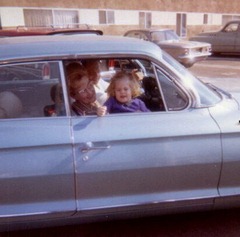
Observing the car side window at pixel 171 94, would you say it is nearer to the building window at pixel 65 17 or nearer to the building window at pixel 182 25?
the building window at pixel 65 17

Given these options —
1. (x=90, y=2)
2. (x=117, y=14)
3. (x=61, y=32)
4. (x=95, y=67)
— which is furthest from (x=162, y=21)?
(x=95, y=67)

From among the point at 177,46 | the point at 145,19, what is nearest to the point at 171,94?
the point at 177,46

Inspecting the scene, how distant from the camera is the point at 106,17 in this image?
61.9ft

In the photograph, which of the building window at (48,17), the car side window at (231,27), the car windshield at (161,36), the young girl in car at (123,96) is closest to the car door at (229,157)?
the young girl in car at (123,96)

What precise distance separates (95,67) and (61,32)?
10.4 feet

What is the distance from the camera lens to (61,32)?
6.15 metres

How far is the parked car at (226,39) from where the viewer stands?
14781 mm

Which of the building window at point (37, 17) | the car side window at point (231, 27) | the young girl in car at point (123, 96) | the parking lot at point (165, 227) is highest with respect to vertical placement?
the building window at point (37, 17)

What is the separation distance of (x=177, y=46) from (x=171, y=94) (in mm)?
9333

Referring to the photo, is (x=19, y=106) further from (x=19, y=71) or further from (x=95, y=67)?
(x=95, y=67)

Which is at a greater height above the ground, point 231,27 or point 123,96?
point 123,96

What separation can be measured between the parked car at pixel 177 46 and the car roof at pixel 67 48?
9.12 meters

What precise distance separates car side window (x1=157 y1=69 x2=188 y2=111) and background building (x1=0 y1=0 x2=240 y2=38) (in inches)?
522

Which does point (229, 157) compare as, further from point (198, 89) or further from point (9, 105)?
point (9, 105)
